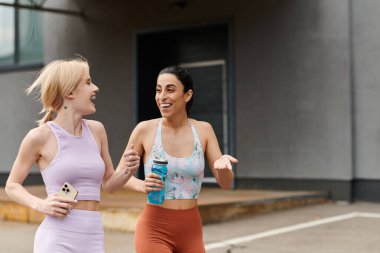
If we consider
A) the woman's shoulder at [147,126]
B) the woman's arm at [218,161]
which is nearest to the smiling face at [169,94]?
the woman's shoulder at [147,126]

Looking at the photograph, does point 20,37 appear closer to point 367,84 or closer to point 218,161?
point 367,84

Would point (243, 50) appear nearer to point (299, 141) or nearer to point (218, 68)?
point (218, 68)

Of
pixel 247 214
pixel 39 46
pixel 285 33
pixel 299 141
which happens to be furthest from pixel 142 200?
pixel 39 46

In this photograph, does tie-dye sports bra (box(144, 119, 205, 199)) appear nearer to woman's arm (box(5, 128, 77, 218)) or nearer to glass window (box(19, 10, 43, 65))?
woman's arm (box(5, 128, 77, 218))

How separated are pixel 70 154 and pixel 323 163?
32.0 feet

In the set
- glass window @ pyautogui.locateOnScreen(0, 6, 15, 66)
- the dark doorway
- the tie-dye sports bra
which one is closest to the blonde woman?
the tie-dye sports bra

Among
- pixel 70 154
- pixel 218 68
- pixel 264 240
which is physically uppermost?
pixel 218 68

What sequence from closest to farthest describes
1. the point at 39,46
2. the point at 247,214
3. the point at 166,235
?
the point at 166,235, the point at 247,214, the point at 39,46

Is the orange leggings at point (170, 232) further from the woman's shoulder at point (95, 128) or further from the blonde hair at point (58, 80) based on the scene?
the blonde hair at point (58, 80)

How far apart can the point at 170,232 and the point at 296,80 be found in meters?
9.49

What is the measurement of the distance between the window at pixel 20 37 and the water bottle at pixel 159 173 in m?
13.8

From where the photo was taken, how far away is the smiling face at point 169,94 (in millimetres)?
3881

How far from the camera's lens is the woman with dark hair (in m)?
3.82

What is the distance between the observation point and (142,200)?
10.5 meters
